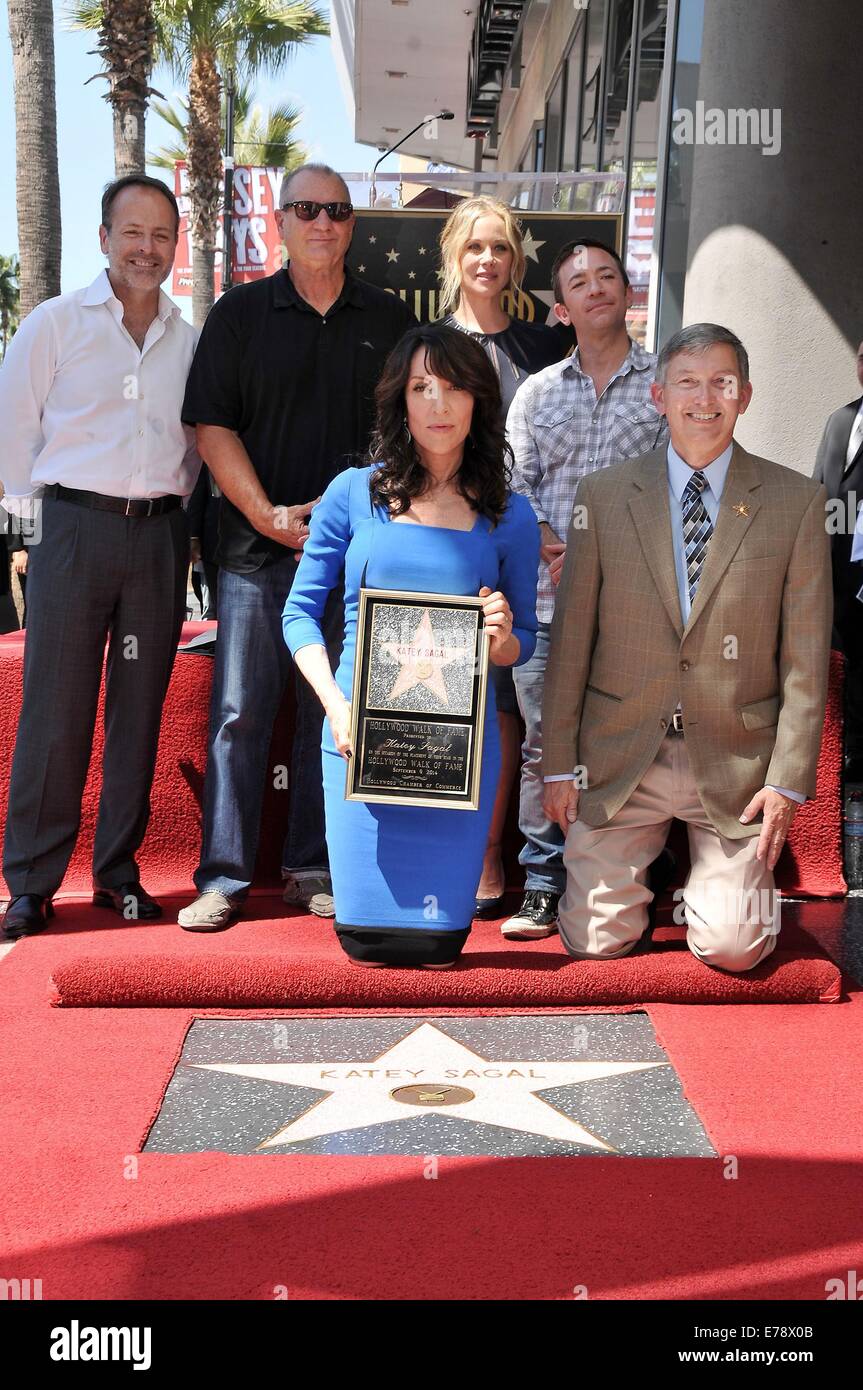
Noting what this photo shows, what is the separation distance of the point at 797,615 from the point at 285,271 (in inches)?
84.6

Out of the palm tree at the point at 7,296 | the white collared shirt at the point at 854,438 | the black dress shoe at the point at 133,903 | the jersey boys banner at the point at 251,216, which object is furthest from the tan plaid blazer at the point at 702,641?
the palm tree at the point at 7,296

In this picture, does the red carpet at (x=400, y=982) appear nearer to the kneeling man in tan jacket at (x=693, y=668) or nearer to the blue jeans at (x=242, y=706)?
the kneeling man in tan jacket at (x=693, y=668)

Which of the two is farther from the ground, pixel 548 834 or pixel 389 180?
pixel 389 180

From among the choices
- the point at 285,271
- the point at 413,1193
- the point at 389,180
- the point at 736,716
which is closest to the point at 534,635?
the point at 736,716

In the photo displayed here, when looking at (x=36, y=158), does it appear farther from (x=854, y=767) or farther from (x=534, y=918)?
(x=534, y=918)

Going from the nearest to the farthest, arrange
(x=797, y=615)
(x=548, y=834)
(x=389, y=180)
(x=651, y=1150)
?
(x=651, y=1150) < (x=797, y=615) < (x=548, y=834) < (x=389, y=180)

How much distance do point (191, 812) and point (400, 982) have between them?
167 centimetres

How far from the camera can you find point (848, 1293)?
2664 mm

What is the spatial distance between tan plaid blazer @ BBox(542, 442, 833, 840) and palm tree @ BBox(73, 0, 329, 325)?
22131mm

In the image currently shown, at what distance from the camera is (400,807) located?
4320 mm

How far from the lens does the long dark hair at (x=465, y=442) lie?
422 centimetres

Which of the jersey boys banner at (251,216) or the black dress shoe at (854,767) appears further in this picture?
the jersey boys banner at (251,216)

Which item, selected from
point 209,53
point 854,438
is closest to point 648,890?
point 854,438

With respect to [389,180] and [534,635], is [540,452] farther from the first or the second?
[389,180]
